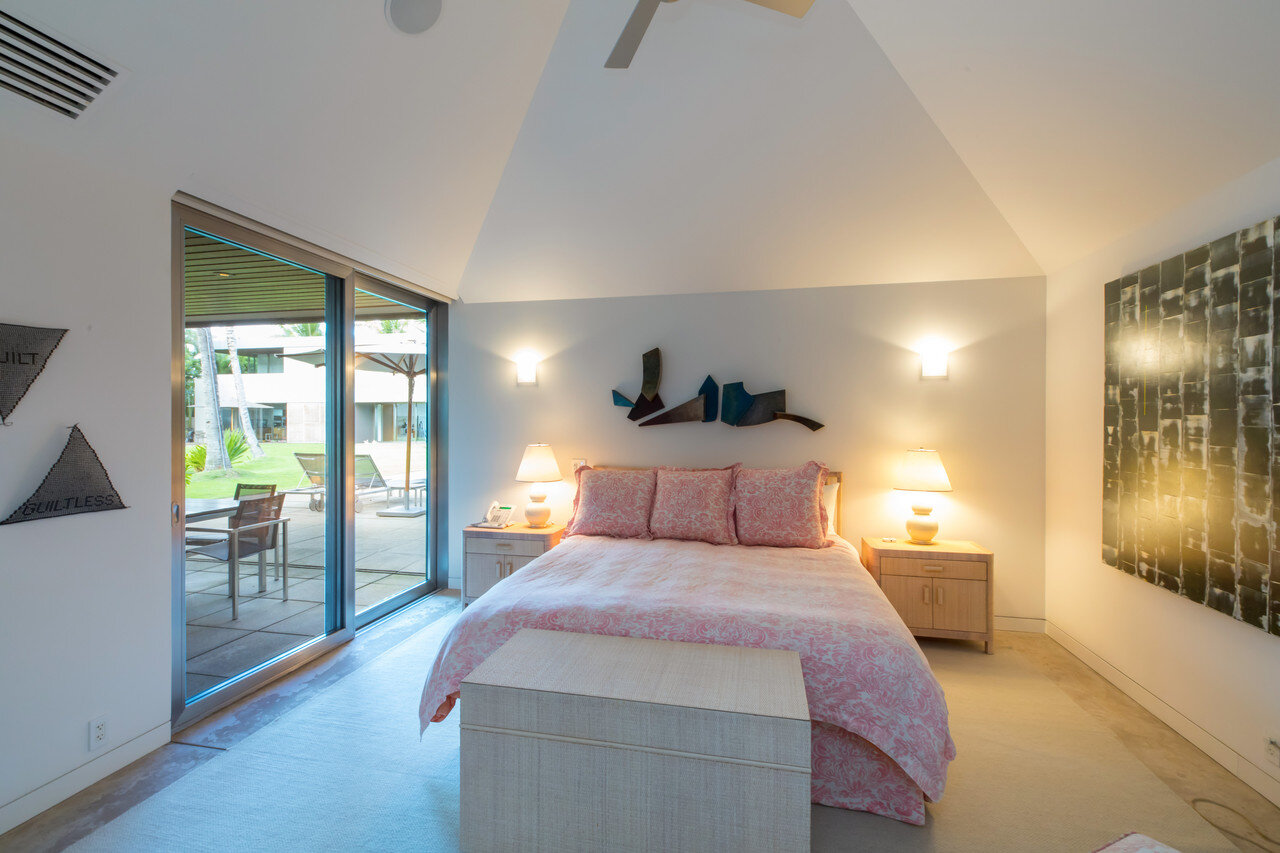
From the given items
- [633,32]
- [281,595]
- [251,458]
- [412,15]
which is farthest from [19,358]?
[633,32]

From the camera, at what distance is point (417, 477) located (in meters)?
4.33

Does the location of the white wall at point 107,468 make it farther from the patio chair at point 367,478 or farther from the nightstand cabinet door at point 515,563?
the nightstand cabinet door at point 515,563

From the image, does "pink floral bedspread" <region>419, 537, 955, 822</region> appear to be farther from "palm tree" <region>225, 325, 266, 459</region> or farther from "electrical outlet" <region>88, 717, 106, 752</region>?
"palm tree" <region>225, 325, 266, 459</region>

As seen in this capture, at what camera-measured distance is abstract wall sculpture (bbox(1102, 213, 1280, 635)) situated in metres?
2.02

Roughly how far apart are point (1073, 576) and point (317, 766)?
3.85 metres

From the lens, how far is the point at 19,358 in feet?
6.20

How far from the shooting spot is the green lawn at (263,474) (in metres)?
2.62

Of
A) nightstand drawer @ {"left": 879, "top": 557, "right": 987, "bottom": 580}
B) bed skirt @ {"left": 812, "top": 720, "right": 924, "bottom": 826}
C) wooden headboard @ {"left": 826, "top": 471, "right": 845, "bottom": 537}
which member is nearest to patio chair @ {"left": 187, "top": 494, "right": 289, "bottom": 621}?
bed skirt @ {"left": 812, "top": 720, "right": 924, "bottom": 826}

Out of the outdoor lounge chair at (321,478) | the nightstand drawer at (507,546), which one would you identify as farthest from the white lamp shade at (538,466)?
the outdoor lounge chair at (321,478)

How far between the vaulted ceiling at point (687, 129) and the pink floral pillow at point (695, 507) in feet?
4.41

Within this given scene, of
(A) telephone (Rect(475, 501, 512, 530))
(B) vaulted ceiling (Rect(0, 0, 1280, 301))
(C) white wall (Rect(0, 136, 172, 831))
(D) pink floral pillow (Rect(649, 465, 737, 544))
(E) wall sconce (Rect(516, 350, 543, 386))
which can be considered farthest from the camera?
(E) wall sconce (Rect(516, 350, 543, 386))

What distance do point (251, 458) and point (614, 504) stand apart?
1.93 metres

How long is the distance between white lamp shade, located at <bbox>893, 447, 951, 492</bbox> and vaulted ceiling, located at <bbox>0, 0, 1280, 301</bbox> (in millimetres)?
1142

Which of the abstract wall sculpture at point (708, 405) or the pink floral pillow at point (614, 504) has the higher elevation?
the abstract wall sculpture at point (708, 405)
